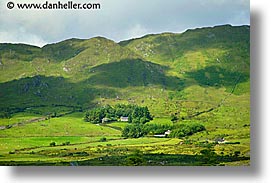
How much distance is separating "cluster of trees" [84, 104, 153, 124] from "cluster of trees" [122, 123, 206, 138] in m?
0.07

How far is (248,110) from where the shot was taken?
6398 mm

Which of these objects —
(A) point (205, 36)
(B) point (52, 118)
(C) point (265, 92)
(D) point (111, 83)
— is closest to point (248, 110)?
(C) point (265, 92)

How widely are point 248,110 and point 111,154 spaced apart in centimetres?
154

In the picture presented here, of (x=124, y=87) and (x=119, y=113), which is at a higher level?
(x=124, y=87)

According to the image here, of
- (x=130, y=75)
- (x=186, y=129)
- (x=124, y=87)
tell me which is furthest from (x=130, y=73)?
(x=186, y=129)

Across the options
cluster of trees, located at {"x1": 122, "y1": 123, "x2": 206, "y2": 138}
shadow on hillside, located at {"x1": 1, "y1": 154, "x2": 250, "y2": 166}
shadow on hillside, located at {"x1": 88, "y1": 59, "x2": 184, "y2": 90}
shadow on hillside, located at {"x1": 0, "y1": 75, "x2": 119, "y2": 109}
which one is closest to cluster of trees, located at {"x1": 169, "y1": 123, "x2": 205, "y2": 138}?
cluster of trees, located at {"x1": 122, "y1": 123, "x2": 206, "y2": 138}

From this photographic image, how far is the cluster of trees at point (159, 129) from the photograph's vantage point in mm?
6566

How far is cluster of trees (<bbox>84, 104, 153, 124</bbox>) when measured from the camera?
Answer: 21.6 feet

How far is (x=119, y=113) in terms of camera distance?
261 inches

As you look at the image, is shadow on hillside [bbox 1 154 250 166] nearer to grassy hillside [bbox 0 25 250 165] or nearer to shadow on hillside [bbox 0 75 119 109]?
grassy hillside [bbox 0 25 250 165]

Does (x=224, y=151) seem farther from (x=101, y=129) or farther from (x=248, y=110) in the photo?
(x=101, y=129)

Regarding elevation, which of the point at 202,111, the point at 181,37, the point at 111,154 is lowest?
the point at 111,154

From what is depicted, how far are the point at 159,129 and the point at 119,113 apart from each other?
472mm

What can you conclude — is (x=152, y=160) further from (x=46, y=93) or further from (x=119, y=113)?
(x=46, y=93)
